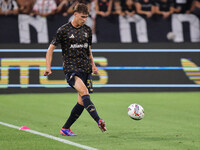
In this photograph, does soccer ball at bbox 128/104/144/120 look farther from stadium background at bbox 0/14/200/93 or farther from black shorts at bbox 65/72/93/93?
stadium background at bbox 0/14/200/93

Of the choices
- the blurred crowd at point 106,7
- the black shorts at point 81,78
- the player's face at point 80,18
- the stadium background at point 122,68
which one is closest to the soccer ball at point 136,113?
the black shorts at point 81,78

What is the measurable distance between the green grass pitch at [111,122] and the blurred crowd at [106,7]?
16.6ft

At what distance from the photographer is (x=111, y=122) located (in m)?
11.0

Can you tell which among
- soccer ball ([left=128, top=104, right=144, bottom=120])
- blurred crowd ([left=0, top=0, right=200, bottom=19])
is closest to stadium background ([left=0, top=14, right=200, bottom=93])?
blurred crowd ([left=0, top=0, right=200, bottom=19])

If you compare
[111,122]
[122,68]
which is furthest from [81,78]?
[122,68]

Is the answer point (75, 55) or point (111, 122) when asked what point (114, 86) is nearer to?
point (111, 122)

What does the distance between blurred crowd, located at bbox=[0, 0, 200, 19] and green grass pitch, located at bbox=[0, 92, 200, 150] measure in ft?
16.6

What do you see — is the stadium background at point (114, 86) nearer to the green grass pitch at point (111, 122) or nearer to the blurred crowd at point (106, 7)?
the green grass pitch at point (111, 122)

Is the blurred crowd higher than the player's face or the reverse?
the reverse

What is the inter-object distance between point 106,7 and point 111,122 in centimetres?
1219

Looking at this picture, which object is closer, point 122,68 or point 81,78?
point 81,78

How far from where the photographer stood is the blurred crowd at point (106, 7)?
2219 centimetres

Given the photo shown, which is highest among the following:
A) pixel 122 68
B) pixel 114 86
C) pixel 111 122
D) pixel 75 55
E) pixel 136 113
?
pixel 75 55

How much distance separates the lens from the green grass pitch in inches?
317
